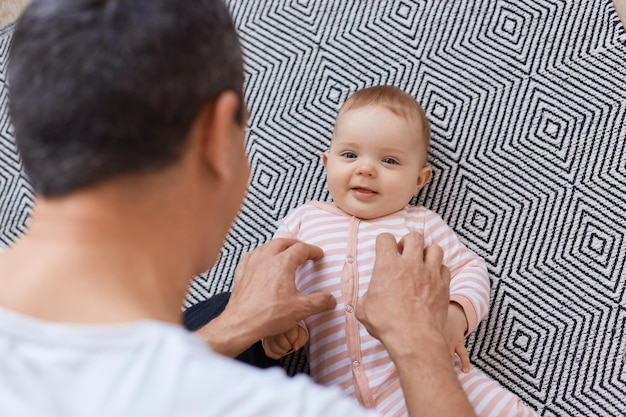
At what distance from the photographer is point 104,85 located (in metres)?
0.59

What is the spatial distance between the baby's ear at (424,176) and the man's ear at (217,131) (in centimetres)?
66

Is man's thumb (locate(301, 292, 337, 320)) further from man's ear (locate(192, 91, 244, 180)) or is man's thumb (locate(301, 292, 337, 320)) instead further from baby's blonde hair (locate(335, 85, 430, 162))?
man's ear (locate(192, 91, 244, 180))

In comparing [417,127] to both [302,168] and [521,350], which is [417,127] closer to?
[302,168]

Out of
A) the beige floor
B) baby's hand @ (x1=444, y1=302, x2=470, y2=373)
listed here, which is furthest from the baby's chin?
the beige floor

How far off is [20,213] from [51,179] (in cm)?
96

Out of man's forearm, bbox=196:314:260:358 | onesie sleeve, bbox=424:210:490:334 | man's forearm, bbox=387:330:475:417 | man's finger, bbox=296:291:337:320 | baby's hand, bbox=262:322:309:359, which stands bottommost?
baby's hand, bbox=262:322:309:359

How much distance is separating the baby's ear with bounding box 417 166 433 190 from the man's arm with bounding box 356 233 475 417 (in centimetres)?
18

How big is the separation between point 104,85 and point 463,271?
31.3 inches

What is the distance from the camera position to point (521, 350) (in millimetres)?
1235

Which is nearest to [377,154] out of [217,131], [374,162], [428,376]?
[374,162]

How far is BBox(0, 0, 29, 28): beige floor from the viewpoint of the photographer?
1.67 meters

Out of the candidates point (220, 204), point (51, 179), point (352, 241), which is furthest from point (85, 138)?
point (352, 241)

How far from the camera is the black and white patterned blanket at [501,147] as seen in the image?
1.23 meters

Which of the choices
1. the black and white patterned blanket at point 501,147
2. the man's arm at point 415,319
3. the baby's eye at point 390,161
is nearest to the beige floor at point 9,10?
the black and white patterned blanket at point 501,147
